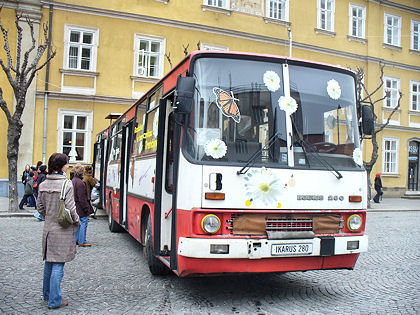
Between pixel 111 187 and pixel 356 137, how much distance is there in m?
7.63

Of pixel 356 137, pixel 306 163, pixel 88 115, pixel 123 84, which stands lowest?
pixel 306 163

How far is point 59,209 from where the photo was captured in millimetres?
5156

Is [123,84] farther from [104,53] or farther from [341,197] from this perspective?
[341,197]

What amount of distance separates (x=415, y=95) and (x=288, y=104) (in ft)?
96.2

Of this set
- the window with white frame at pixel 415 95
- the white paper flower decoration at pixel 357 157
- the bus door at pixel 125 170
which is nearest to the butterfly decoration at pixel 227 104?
the white paper flower decoration at pixel 357 157

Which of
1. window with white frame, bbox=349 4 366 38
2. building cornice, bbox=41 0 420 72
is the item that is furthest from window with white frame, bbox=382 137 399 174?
window with white frame, bbox=349 4 366 38

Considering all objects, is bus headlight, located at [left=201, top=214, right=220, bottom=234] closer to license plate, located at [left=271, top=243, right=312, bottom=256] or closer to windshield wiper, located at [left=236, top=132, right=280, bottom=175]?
windshield wiper, located at [left=236, top=132, right=280, bottom=175]

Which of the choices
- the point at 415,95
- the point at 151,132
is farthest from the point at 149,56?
the point at 415,95

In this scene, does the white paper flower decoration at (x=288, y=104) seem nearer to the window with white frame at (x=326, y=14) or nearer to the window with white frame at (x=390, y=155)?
the window with white frame at (x=326, y=14)

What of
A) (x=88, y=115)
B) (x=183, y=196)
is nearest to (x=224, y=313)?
(x=183, y=196)

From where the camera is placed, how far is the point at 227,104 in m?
5.47

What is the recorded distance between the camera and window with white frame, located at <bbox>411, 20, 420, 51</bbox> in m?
32.0

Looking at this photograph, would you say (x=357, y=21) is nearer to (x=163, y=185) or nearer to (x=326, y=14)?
(x=326, y=14)

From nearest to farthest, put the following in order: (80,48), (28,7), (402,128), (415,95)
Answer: (28,7), (80,48), (402,128), (415,95)
